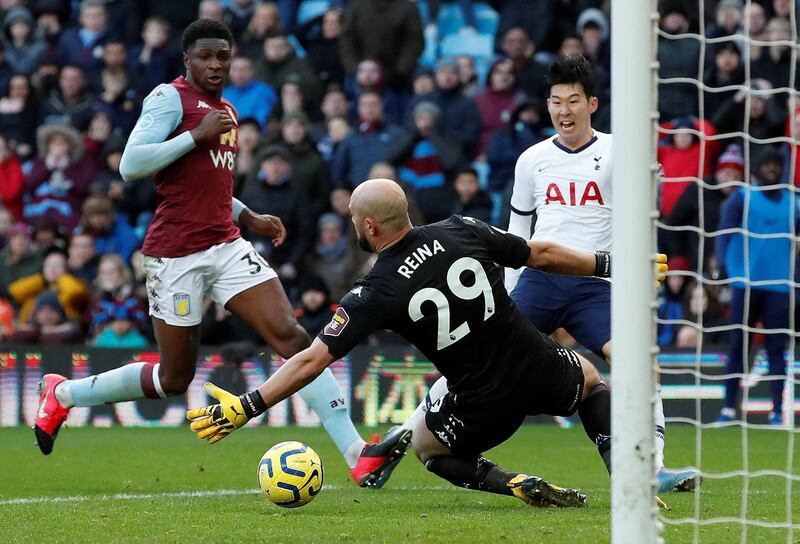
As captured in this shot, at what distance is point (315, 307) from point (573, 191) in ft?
20.5

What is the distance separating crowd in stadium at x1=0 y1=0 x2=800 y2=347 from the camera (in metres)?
14.3

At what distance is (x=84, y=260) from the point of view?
15.1 meters

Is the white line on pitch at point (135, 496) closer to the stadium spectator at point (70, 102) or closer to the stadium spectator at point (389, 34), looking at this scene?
the stadium spectator at point (389, 34)

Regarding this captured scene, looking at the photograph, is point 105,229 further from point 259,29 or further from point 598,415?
point 598,415

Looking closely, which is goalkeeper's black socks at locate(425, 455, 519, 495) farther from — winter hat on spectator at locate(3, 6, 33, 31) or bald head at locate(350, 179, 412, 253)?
winter hat on spectator at locate(3, 6, 33, 31)

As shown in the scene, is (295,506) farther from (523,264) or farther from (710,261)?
(710,261)

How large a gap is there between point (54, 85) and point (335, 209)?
4.73 metres

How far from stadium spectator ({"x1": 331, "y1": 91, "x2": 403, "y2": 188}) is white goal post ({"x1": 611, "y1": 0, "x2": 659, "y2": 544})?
1084 cm

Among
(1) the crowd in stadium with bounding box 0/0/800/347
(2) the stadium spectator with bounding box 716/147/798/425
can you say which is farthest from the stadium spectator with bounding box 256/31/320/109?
Answer: (2) the stadium spectator with bounding box 716/147/798/425

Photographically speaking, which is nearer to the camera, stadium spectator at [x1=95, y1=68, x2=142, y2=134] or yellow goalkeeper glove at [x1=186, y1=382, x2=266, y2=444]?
yellow goalkeeper glove at [x1=186, y1=382, x2=266, y2=444]

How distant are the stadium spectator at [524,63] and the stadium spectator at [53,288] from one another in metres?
5.74

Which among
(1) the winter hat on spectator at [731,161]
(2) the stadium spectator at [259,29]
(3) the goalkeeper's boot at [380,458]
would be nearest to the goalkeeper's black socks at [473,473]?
(3) the goalkeeper's boot at [380,458]

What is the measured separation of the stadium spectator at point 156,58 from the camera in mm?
17094

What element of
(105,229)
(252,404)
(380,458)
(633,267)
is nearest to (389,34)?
(105,229)
